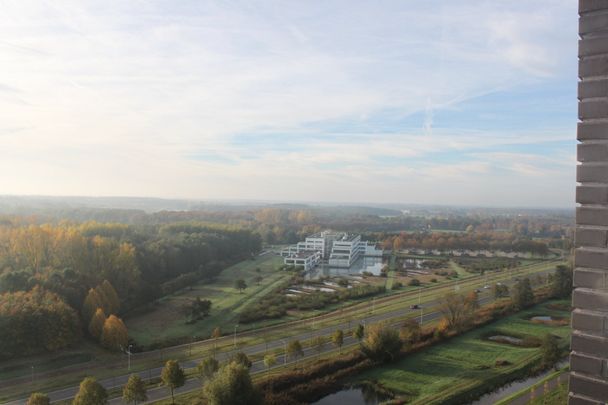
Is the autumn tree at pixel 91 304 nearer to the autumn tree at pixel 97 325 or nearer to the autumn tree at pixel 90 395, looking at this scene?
the autumn tree at pixel 97 325

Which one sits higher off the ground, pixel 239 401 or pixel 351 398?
pixel 239 401

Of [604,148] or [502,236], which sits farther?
[502,236]

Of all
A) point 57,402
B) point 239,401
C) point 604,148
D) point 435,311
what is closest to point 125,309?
point 57,402

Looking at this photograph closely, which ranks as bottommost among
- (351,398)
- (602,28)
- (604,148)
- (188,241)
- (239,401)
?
(351,398)

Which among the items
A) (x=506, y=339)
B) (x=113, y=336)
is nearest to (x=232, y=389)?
(x=113, y=336)

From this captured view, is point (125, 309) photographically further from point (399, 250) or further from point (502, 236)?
point (502, 236)

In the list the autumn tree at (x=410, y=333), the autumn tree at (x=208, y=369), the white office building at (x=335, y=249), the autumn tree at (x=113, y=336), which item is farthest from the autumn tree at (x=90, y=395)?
the white office building at (x=335, y=249)

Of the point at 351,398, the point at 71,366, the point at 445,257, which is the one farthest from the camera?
the point at 445,257
